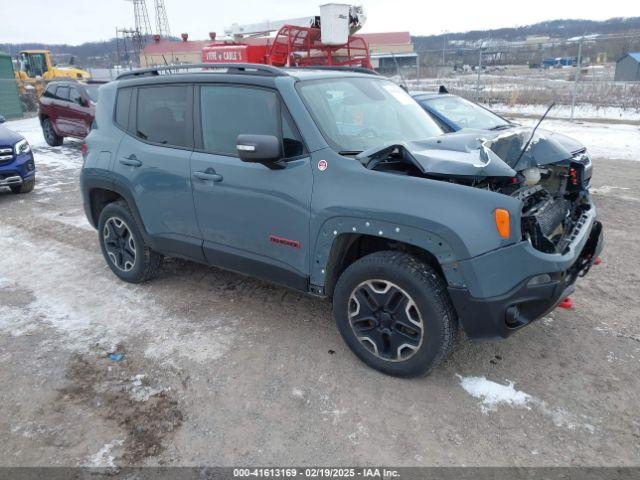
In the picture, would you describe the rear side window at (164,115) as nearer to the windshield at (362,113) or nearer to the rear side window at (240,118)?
the rear side window at (240,118)

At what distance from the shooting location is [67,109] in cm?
1241

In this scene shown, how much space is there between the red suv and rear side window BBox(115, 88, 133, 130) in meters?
8.09

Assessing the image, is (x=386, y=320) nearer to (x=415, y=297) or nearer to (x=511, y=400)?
(x=415, y=297)

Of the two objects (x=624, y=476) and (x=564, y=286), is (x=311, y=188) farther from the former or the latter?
(x=624, y=476)

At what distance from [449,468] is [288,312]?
1.96 m

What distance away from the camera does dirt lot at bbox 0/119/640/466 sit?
105 inches

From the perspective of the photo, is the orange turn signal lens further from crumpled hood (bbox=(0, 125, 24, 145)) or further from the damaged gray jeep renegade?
crumpled hood (bbox=(0, 125, 24, 145))

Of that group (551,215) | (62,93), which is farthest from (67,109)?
(551,215)

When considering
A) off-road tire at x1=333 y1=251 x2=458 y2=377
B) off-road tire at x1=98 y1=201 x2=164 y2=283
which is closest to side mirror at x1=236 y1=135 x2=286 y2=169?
off-road tire at x1=333 y1=251 x2=458 y2=377

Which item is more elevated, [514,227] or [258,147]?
[258,147]

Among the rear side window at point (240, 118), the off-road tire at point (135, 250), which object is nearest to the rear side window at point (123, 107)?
the off-road tire at point (135, 250)

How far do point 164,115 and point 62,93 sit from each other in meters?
10.4

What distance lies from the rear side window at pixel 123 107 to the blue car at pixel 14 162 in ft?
15.1

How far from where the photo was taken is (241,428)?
112 inches
